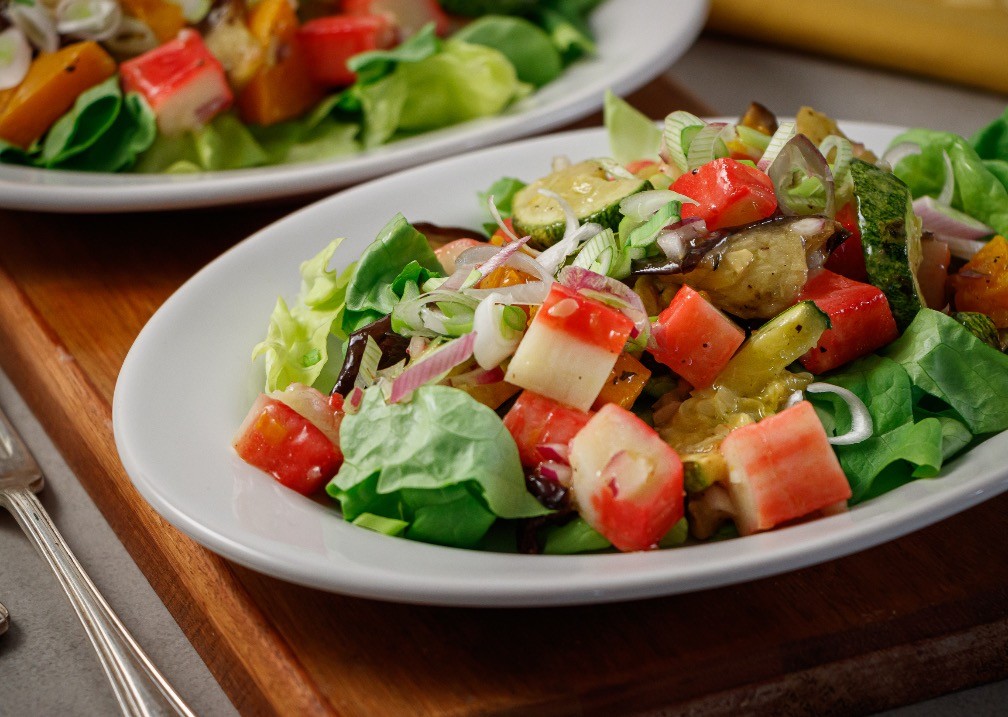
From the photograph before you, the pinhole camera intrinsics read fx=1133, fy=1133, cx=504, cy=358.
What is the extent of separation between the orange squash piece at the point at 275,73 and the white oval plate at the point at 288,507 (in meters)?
1.17

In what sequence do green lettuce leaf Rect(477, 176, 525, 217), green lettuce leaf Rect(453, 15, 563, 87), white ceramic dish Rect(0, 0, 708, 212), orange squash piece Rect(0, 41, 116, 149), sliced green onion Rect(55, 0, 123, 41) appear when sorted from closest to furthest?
green lettuce leaf Rect(477, 176, 525, 217), white ceramic dish Rect(0, 0, 708, 212), orange squash piece Rect(0, 41, 116, 149), sliced green onion Rect(55, 0, 123, 41), green lettuce leaf Rect(453, 15, 563, 87)

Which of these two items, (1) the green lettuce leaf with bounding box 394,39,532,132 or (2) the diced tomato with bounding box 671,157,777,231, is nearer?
(2) the diced tomato with bounding box 671,157,777,231

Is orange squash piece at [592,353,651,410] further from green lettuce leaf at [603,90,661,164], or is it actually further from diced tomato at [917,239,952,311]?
green lettuce leaf at [603,90,661,164]

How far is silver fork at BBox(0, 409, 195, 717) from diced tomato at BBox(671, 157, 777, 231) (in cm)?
130

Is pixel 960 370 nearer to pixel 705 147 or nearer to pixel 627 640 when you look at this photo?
pixel 705 147

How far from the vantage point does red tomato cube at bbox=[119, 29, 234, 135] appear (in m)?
3.44

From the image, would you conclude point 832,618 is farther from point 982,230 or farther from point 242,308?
point 242,308

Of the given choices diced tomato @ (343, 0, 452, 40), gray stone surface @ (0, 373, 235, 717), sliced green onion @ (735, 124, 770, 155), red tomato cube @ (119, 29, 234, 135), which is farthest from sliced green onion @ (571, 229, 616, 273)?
diced tomato @ (343, 0, 452, 40)

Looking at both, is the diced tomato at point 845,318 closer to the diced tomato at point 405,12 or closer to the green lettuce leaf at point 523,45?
the green lettuce leaf at point 523,45

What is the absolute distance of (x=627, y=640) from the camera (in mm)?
1878

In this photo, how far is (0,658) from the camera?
2.03 meters

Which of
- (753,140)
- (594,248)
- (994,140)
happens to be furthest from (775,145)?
(994,140)

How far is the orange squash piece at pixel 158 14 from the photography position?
359 cm

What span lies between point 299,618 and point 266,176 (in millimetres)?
1558
